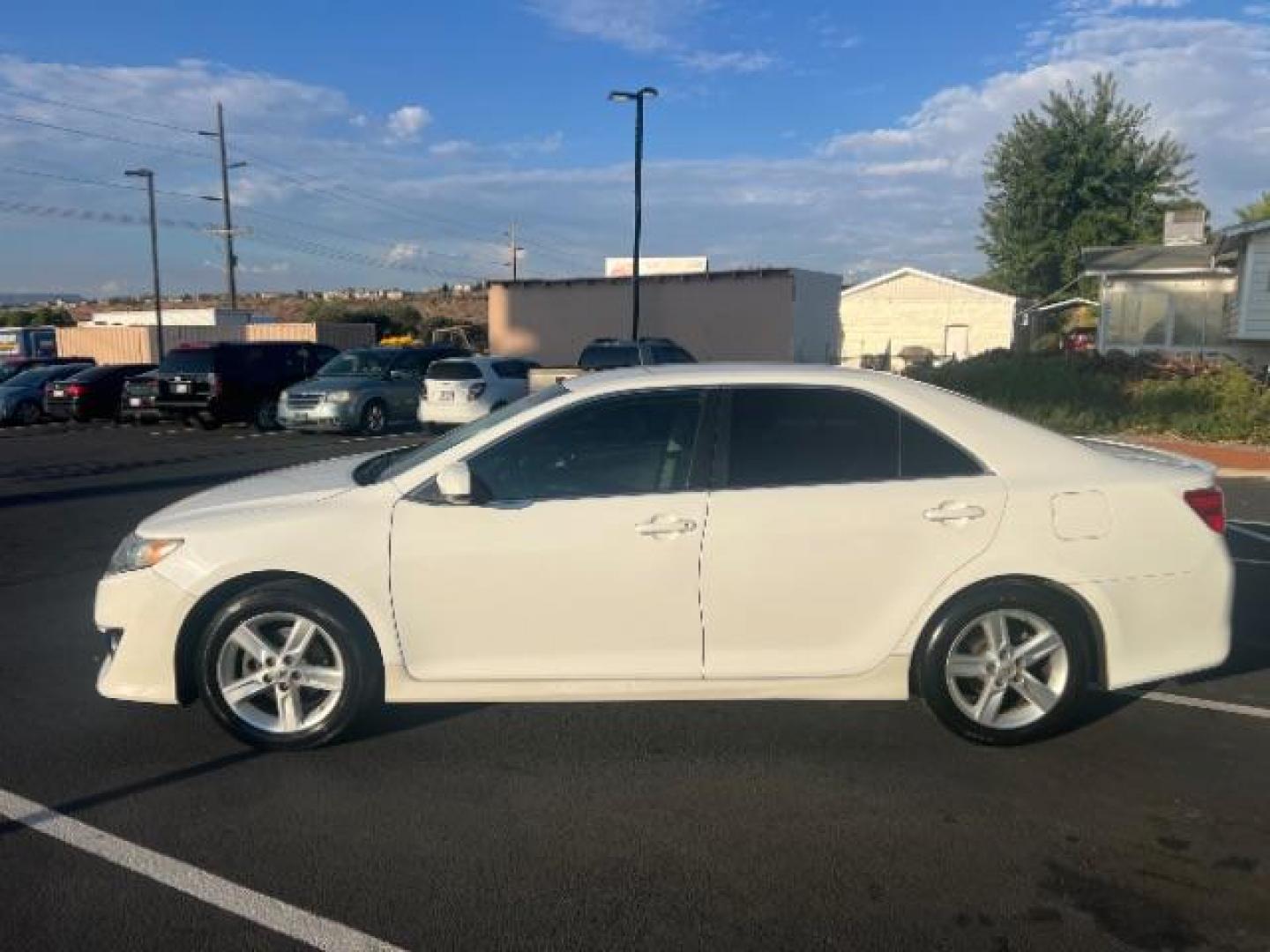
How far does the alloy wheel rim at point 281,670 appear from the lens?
392 centimetres

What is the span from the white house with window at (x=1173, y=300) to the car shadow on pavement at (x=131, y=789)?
24997 millimetres

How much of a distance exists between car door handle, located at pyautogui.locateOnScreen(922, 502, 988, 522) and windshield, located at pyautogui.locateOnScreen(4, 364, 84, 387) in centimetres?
2425

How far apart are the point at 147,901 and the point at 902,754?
279 cm

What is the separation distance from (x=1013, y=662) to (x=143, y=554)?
3551mm

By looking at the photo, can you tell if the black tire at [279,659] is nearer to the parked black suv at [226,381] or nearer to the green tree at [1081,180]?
the parked black suv at [226,381]

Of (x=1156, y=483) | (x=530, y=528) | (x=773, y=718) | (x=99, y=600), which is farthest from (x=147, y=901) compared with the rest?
(x=1156, y=483)

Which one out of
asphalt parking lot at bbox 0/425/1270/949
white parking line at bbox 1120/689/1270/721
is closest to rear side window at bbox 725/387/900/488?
asphalt parking lot at bbox 0/425/1270/949

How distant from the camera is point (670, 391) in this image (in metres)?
4.13

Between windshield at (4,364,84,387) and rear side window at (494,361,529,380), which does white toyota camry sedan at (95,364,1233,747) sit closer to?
rear side window at (494,361,529,380)

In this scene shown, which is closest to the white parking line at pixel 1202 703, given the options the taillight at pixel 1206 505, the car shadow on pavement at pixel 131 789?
the taillight at pixel 1206 505

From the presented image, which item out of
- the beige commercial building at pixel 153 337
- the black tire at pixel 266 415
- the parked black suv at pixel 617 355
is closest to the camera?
the parked black suv at pixel 617 355

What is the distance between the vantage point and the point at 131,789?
3744 millimetres

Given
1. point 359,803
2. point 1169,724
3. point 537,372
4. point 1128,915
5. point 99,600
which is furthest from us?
point 537,372

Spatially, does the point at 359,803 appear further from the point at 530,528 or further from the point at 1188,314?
the point at 1188,314
